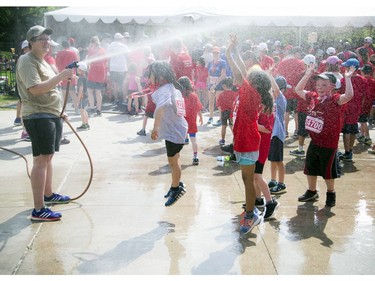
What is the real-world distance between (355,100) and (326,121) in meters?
2.62

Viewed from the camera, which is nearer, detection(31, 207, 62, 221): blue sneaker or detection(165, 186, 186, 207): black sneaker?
detection(31, 207, 62, 221): blue sneaker

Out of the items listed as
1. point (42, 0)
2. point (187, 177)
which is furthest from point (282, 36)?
point (187, 177)

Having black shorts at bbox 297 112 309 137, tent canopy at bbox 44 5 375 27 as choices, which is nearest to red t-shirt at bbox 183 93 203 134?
black shorts at bbox 297 112 309 137

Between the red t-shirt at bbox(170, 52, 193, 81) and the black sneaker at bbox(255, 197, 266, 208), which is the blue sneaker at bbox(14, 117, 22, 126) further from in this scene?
the black sneaker at bbox(255, 197, 266, 208)

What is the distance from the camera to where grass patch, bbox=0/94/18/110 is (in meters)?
11.7

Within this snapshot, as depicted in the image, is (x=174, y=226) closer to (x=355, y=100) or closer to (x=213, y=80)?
(x=355, y=100)

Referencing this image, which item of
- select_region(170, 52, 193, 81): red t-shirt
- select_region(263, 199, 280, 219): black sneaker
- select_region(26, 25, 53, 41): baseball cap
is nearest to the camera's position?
select_region(26, 25, 53, 41): baseball cap

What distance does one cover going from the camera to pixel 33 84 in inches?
171

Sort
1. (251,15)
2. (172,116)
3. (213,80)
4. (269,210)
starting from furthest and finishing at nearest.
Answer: (251,15) → (213,80) → (172,116) → (269,210)

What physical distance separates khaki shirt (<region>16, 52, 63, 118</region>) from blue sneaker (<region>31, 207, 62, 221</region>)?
94 cm

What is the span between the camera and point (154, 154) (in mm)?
7496

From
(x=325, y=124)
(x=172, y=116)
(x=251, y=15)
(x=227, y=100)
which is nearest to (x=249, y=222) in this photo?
(x=172, y=116)

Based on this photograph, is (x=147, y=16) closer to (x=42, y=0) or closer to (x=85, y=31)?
(x=42, y=0)
